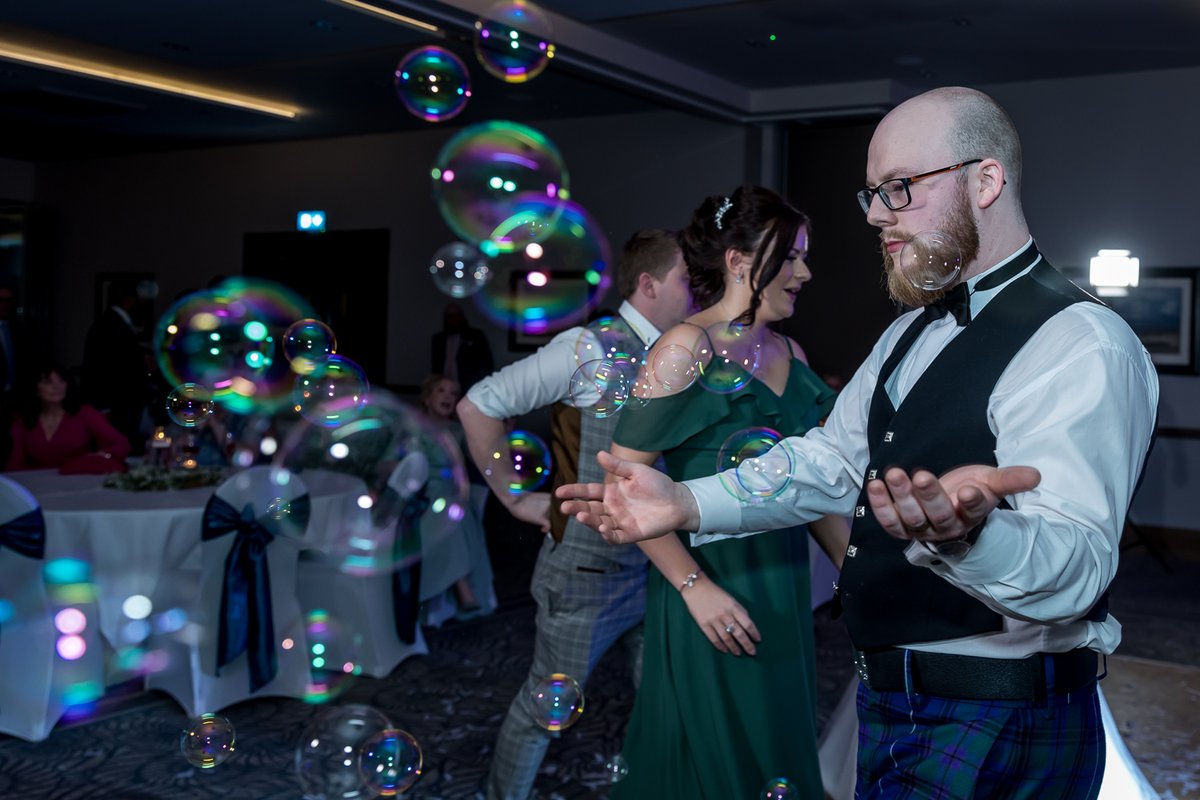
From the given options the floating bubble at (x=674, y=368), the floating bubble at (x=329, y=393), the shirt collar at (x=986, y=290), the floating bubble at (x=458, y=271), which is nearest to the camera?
the shirt collar at (x=986, y=290)

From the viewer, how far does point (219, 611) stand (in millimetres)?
3475

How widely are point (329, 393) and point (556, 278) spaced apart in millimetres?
6498

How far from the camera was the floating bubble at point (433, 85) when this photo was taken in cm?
335

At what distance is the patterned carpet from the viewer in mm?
3014

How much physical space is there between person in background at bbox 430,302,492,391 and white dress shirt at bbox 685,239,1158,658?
7437mm

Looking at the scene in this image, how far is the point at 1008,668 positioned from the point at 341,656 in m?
3.28

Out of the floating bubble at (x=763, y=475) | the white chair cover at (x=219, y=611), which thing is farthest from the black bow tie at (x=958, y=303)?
the white chair cover at (x=219, y=611)

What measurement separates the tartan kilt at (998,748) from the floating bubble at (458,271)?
207 centimetres

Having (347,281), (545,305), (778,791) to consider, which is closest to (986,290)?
(778,791)

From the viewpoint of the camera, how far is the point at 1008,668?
1235 mm

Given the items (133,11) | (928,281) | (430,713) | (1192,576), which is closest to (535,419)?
(133,11)

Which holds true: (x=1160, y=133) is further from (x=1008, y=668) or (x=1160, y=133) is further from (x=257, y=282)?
(x=257, y=282)

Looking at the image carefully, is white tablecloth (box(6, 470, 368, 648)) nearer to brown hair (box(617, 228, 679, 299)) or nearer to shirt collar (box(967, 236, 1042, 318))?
brown hair (box(617, 228, 679, 299))

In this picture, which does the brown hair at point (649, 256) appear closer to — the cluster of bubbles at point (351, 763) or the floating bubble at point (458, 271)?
the floating bubble at point (458, 271)
